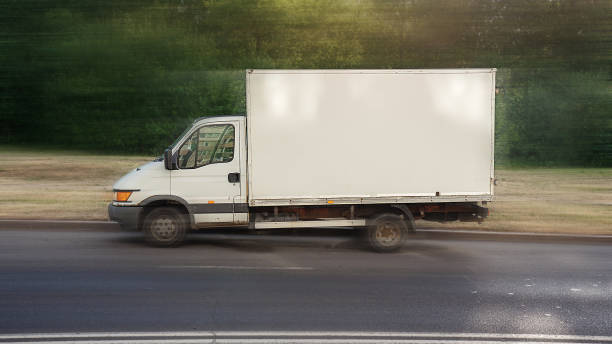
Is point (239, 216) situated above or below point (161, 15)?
below

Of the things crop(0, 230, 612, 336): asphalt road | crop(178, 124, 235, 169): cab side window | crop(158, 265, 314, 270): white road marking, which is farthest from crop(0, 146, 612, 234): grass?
crop(158, 265, 314, 270): white road marking

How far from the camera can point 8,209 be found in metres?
12.8

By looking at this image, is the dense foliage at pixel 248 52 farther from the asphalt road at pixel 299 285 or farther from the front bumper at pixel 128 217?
the front bumper at pixel 128 217

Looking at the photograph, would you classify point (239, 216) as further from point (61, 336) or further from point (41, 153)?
point (41, 153)

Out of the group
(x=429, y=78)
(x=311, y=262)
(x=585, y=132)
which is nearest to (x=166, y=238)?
(x=311, y=262)

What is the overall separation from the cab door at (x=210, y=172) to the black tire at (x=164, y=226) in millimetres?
283

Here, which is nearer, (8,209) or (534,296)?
(534,296)

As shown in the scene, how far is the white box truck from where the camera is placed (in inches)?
373

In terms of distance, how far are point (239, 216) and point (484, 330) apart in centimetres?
491

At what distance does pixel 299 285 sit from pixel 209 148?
324cm

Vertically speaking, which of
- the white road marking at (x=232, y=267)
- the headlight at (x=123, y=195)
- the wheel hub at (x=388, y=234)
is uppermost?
the headlight at (x=123, y=195)

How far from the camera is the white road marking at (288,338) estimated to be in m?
5.39

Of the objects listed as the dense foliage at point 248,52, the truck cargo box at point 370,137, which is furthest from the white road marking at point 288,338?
the dense foliage at point 248,52

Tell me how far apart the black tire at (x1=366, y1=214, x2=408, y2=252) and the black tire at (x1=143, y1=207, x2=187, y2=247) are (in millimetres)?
3122
